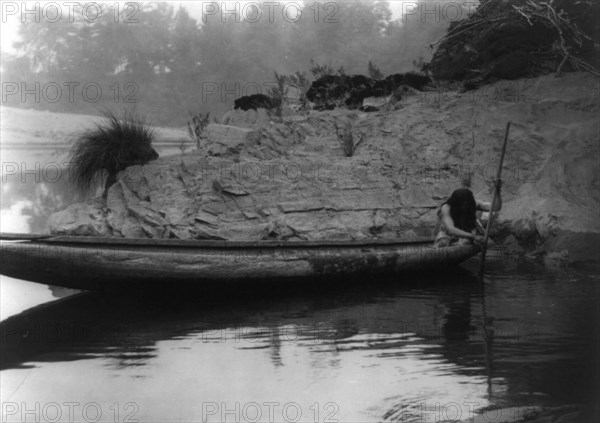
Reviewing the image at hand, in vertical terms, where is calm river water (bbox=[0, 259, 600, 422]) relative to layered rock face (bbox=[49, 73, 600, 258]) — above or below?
below

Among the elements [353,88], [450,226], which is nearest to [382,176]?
[450,226]

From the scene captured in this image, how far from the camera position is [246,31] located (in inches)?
1560

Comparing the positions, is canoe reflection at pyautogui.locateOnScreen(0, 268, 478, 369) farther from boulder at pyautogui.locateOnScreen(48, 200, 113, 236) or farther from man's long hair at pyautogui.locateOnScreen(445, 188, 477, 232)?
boulder at pyautogui.locateOnScreen(48, 200, 113, 236)

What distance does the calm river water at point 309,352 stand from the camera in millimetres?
5977

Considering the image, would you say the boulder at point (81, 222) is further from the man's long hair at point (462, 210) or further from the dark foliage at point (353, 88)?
the dark foliage at point (353, 88)

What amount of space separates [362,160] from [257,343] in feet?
24.4

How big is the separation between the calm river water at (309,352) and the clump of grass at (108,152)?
11.4 feet

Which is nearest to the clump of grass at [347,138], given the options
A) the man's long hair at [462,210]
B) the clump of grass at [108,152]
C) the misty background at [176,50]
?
the clump of grass at [108,152]

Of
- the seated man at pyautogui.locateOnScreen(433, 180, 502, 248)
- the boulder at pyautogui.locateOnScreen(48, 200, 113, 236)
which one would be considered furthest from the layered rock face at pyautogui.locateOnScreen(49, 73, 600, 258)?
the seated man at pyautogui.locateOnScreen(433, 180, 502, 248)

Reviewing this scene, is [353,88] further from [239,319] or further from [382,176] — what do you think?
[239,319]

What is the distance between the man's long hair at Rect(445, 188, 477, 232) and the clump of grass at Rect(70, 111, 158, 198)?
20.0 ft

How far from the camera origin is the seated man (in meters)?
11.0

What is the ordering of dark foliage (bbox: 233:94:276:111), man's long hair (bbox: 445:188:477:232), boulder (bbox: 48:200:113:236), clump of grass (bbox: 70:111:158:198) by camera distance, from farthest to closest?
dark foliage (bbox: 233:94:276:111)
clump of grass (bbox: 70:111:158:198)
boulder (bbox: 48:200:113:236)
man's long hair (bbox: 445:188:477:232)

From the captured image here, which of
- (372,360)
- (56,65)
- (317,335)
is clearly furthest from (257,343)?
(56,65)
